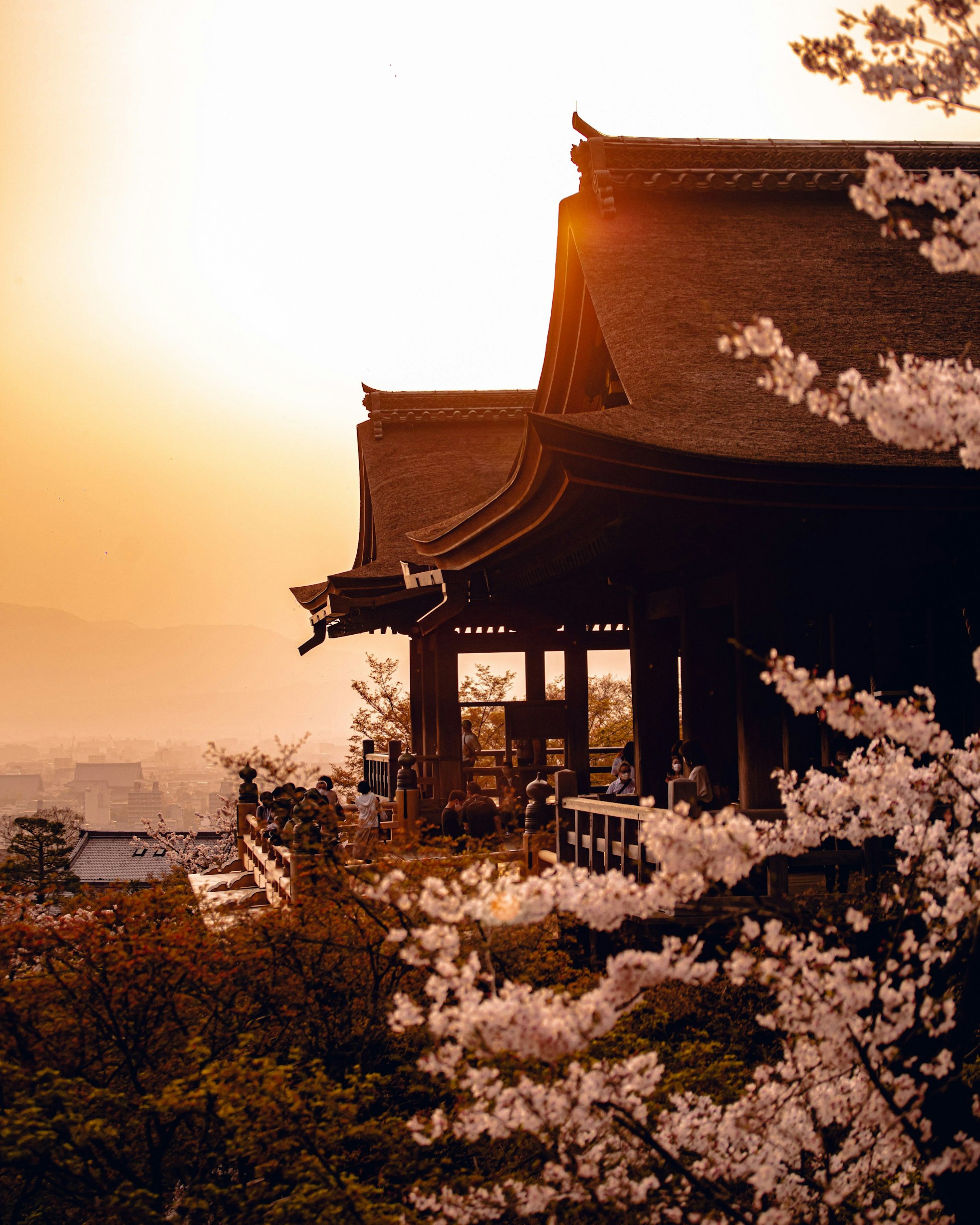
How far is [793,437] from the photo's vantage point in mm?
7902

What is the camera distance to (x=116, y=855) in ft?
154

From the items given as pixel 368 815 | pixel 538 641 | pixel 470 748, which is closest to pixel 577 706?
pixel 470 748

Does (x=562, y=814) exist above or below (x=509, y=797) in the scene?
above

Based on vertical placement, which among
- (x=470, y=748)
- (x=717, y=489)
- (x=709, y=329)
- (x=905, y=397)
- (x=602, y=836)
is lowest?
(x=602, y=836)

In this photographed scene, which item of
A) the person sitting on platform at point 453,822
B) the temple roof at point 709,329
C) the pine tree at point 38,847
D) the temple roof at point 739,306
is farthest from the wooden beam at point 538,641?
the pine tree at point 38,847

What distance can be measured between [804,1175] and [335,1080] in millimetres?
3106

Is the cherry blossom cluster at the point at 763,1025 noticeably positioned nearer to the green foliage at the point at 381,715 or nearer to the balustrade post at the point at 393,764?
the balustrade post at the point at 393,764

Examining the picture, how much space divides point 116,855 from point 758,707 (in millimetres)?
43523

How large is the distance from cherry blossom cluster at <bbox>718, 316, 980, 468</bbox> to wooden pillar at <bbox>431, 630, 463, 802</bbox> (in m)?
12.2

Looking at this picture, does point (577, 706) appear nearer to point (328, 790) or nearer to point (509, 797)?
point (509, 797)

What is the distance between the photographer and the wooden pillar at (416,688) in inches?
743

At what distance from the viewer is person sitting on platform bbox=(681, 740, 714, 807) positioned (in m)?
8.72

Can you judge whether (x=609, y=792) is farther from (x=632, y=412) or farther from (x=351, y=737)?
(x=351, y=737)

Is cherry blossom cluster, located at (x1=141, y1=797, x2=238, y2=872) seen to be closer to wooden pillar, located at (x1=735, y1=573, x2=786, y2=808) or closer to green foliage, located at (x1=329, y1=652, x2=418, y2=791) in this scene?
green foliage, located at (x1=329, y1=652, x2=418, y2=791)
